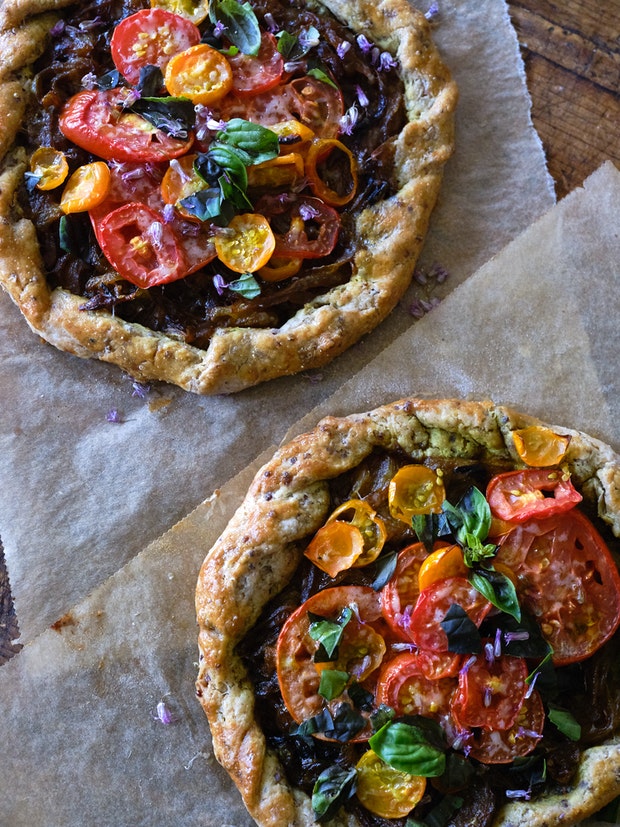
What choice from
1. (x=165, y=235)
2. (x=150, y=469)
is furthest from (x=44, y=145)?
(x=150, y=469)

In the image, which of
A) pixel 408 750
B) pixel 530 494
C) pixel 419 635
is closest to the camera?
pixel 408 750

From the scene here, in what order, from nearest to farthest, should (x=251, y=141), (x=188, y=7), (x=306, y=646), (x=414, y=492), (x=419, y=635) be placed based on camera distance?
(x=419, y=635) → (x=306, y=646) → (x=414, y=492) → (x=251, y=141) → (x=188, y=7)

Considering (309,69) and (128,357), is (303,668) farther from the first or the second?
(309,69)

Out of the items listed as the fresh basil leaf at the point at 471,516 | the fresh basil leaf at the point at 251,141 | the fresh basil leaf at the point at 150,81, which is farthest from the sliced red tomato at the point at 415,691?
the fresh basil leaf at the point at 150,81

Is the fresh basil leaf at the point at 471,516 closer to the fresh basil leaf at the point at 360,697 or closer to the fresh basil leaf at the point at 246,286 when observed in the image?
the fresh basil leaf at the point at 360,697

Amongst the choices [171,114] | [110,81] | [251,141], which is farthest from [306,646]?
[110,81]

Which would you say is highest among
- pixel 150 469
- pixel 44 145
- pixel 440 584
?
pixel 44 145

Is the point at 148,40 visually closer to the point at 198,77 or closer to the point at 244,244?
the point at 198,77
